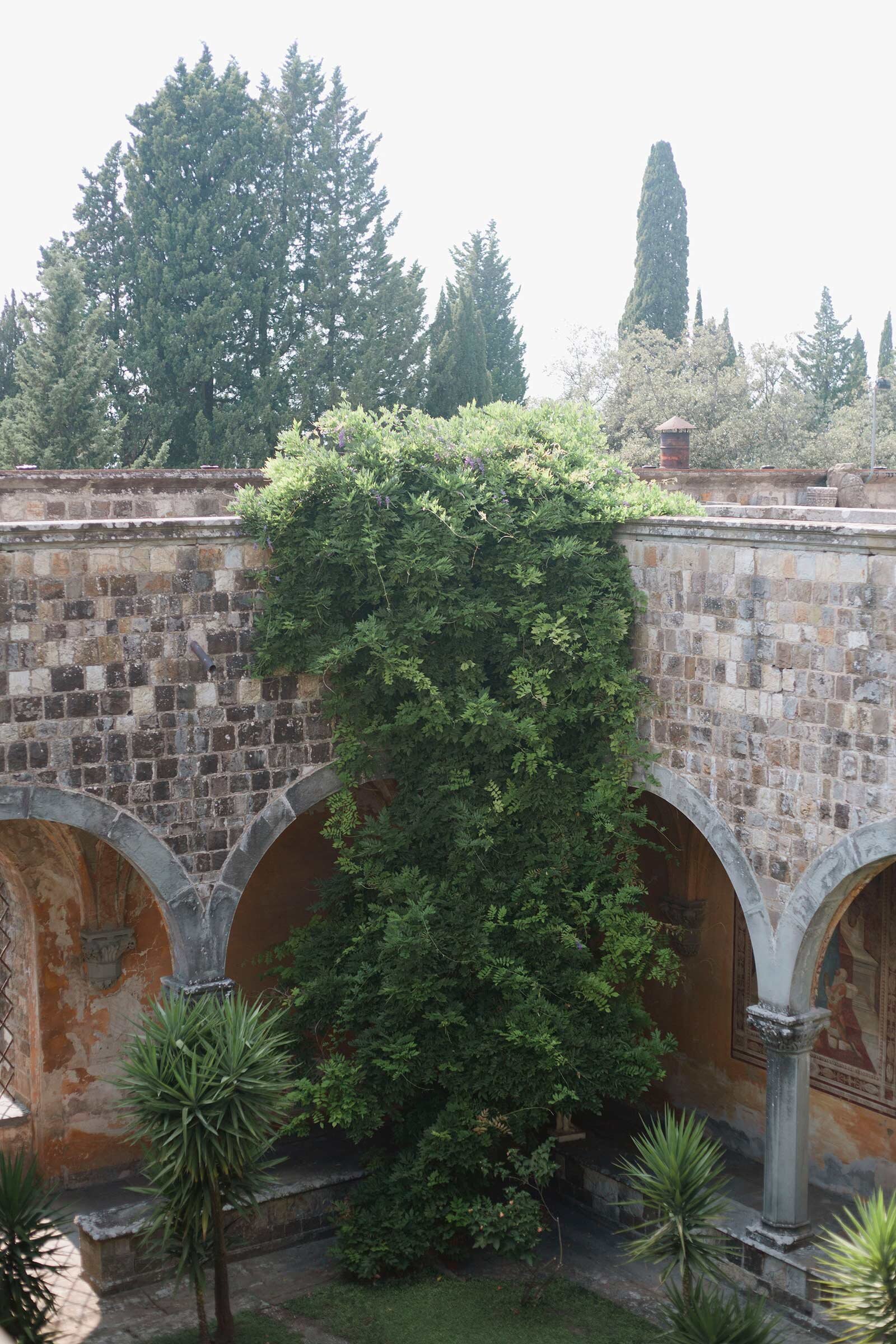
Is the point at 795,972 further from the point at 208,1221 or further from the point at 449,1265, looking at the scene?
the point at 208,1221

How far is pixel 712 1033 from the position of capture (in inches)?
445

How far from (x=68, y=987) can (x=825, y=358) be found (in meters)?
36.1

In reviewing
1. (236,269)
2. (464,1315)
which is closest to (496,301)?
(236,269)

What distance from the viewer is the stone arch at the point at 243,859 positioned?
880 cm

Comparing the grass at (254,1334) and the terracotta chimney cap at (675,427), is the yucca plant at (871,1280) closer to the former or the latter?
the grass at (254,1334)

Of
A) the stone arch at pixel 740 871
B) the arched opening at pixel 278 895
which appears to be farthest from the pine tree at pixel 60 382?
the stone arch at pixel 740 871

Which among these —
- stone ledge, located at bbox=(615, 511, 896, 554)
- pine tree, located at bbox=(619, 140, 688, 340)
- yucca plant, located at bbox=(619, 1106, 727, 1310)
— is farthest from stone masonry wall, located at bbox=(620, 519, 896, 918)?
pine tree, located at bbox=(619, 140, 688, 340)

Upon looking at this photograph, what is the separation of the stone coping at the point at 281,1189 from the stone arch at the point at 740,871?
326cm

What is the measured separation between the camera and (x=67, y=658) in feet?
26.6

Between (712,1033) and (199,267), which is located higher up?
(199,267)

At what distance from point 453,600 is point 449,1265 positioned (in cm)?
435

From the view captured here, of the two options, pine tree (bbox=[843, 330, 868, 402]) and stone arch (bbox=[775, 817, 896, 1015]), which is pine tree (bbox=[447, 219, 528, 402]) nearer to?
pine tree (bbox=[843, 330, 868, 402])


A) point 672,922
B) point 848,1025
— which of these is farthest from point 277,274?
point 848,1025

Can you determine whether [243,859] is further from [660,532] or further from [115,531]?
[660,532]
